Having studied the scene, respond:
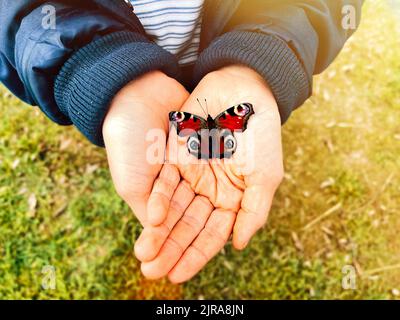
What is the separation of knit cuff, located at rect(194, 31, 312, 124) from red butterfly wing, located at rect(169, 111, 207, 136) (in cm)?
39

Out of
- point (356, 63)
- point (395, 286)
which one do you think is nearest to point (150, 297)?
point (395, 286)

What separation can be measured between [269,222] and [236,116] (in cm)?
191

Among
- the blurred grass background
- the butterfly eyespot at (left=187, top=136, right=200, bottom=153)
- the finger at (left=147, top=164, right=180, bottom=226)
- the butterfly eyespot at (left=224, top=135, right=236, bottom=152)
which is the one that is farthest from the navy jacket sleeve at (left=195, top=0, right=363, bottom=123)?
the blurred grass background

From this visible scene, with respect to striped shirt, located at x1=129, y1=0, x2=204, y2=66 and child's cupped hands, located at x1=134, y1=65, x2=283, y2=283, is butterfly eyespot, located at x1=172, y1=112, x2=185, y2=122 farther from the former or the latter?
striped shirt, located at x1=129, y1=0, x2=204, y2=66

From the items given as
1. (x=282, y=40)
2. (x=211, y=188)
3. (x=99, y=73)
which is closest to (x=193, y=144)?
(x=211, y=188)

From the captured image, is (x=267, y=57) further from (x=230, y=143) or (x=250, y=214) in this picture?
(x=250, y=214)

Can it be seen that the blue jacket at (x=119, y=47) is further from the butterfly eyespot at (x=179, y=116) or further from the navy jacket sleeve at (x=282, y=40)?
the butterfly eyespot at (x=179, y=116)

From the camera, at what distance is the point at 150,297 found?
374cm

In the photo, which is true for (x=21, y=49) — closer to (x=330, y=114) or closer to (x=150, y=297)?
(x=150, y=297)

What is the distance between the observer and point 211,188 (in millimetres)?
2555

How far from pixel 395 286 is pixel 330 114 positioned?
1851 mm

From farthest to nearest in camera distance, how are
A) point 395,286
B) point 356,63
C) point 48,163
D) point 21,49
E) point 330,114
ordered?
1. point 356,63
2. point 330,114
3. point 48,163
4. point 395,286
5. point 21,49
